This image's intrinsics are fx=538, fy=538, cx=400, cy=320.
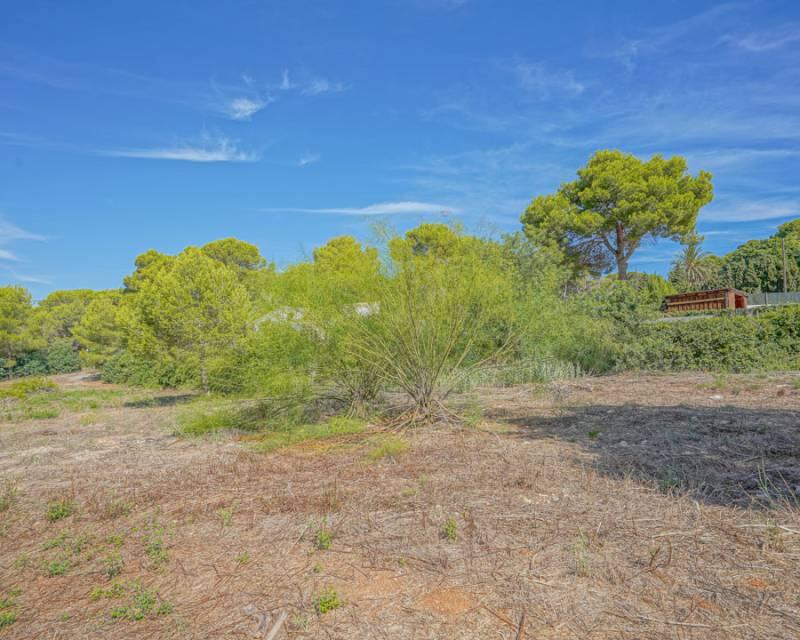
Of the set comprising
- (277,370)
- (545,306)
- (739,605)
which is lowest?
(739,605)

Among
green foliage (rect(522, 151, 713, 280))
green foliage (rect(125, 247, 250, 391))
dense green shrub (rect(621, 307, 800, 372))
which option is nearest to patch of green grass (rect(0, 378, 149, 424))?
green foliage (rect(125, 247, 250, 391))

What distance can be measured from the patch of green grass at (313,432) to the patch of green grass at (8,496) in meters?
2.94

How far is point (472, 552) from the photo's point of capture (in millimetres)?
3725

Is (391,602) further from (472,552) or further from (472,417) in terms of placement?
(472,417)

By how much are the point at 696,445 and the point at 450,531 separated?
156 inches

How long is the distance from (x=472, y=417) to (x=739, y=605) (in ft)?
19.1

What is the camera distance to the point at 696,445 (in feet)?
21.1

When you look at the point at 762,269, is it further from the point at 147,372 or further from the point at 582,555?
the point at 582,555

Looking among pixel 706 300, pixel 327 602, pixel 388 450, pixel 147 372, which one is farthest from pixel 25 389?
pixel 706 300

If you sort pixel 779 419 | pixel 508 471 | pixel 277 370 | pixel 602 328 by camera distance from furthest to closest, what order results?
pixel 602 328, pixel 277 370, pixel 779 419, pixel 508 471

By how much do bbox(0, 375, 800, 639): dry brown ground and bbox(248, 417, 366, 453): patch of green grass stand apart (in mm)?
537

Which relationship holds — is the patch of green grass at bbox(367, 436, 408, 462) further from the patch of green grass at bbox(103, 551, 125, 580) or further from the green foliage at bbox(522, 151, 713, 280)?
the green foliage at bbox(522, 151, 713, 280)

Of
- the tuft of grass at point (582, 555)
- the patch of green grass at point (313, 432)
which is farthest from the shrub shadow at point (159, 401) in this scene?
the tuft of grass at point (582, 555)

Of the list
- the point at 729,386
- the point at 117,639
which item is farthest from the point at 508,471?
the point at 729,386
